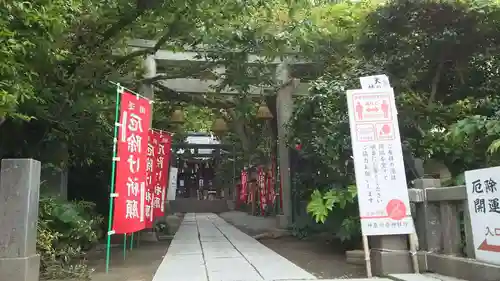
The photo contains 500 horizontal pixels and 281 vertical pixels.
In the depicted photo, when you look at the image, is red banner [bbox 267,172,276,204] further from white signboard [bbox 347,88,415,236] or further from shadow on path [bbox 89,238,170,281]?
white signboard [bbox 347,88,415,236]

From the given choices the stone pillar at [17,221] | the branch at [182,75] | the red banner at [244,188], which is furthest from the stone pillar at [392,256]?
the red banner at [244,188]

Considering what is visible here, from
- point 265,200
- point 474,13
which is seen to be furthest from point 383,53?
point 265,200

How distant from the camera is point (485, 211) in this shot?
4.98m

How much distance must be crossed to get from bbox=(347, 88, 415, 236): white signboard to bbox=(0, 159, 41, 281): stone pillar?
13.7 ft

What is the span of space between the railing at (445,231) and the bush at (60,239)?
15.5 feet

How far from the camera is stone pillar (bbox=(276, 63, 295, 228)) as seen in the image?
12492 mm

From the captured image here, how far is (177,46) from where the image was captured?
10383 millimetres

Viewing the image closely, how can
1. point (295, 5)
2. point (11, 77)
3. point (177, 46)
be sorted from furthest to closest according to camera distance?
point (177, 46) → point (295, 5) → point (11, 77)

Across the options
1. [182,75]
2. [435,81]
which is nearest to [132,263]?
[182,75]

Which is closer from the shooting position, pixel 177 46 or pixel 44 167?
pixel 44 167

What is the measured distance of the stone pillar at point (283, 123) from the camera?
12.5 m

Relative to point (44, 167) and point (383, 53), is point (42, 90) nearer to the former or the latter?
point (44, 167)

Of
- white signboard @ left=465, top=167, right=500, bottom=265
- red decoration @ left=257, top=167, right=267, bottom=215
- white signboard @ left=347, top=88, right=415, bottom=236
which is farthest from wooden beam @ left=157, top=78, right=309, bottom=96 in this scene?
white signboard @ left=465, top=167, right=500, bottom=265

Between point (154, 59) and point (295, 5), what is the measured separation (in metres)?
5.61
